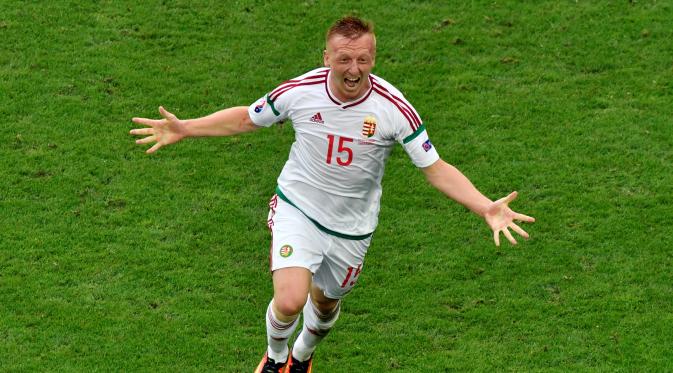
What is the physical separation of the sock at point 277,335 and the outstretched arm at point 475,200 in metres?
1.64

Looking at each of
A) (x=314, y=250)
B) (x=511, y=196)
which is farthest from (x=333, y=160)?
(x=511, y=196)

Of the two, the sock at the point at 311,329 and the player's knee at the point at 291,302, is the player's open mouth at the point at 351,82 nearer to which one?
the player's knee at the point at 291,302

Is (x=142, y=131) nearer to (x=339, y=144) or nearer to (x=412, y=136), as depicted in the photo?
(x=339, y=144)

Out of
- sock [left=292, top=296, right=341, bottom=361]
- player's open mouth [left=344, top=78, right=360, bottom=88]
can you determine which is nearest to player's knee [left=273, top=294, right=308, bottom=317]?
sock [left=292, top=296, right=341, bottom=361]

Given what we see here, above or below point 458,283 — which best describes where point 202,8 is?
above

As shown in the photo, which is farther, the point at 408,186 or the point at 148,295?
the point at 408,186

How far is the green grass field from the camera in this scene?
1177 centimetres

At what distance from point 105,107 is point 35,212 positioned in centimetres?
215

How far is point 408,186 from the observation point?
46.4 ft

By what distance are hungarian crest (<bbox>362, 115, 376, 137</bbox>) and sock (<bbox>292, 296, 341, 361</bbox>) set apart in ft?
5.78

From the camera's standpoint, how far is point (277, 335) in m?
10.9

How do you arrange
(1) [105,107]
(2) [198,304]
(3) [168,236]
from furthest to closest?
(1) [105,107] < (3) [168,236] < (2) [198,304]

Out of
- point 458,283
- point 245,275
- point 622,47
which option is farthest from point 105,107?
point 622,47

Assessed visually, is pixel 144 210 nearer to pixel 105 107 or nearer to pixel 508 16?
pixel 105 107
